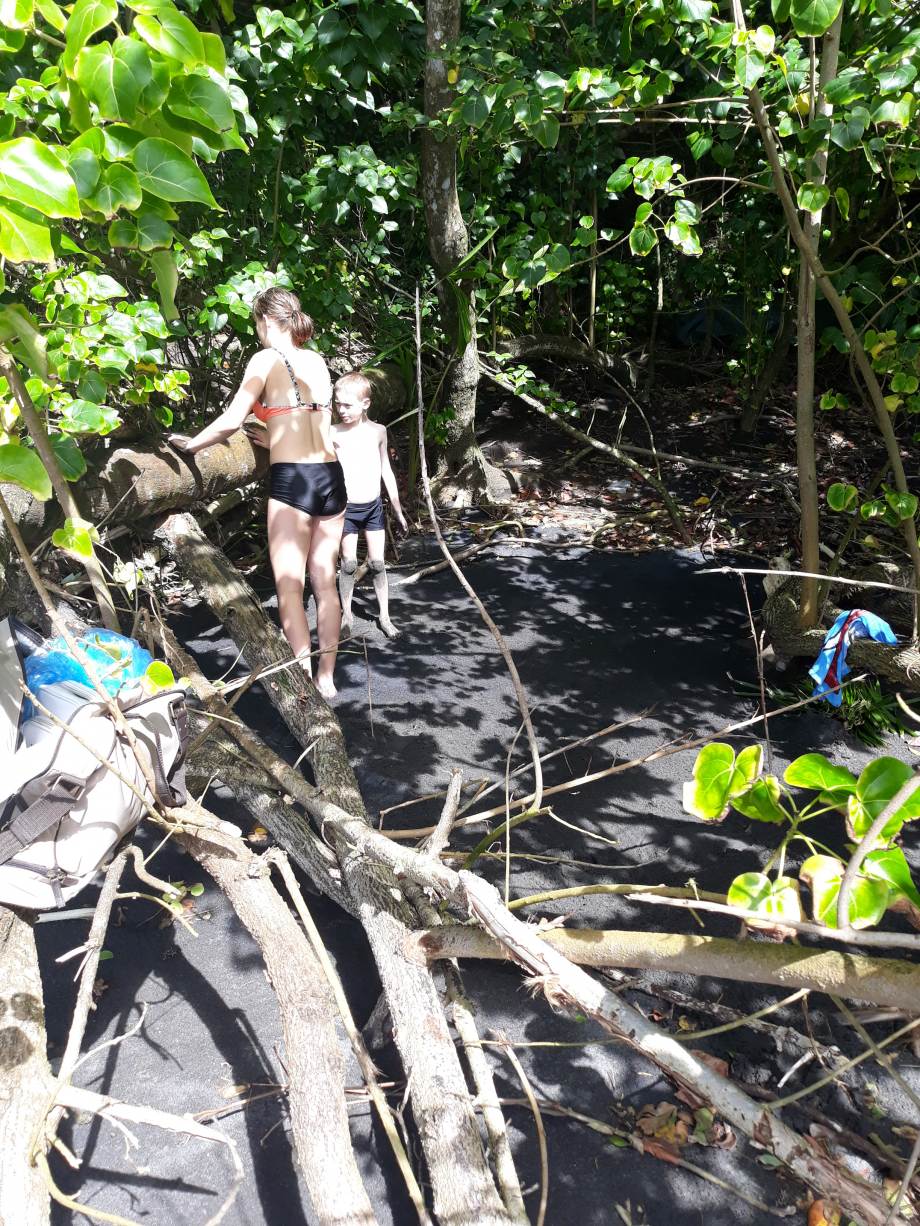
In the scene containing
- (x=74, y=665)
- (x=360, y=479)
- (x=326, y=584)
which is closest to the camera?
(x=74, y=665)

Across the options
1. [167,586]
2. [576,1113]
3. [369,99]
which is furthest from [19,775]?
[369,99]

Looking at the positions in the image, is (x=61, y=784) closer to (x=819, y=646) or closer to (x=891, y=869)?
(x=891, y=869)

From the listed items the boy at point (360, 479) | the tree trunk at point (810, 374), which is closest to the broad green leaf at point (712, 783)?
the tree trunk at point (810, 374)

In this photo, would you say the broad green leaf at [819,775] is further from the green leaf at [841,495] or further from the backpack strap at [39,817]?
the green leaf at [841,495]

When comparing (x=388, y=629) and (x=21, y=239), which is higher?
(x=21, y=239)

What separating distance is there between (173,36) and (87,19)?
0.11 m

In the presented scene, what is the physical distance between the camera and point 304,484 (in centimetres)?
363

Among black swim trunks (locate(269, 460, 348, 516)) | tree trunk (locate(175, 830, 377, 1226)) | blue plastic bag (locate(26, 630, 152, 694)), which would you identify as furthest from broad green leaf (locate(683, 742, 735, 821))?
black swim trunks (locate(269, 460, 348, 516))

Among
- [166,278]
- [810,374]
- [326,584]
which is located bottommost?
[326,584]

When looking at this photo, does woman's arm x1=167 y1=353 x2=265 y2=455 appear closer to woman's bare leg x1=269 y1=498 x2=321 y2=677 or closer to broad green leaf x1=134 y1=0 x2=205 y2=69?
woman's bare leg x1=269 y1=498 x2=321 y2=677

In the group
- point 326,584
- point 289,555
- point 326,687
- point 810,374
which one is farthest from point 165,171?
point 810,374

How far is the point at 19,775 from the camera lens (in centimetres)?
188

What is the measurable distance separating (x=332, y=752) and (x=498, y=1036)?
1204mm

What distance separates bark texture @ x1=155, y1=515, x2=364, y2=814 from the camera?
9.52 ft
